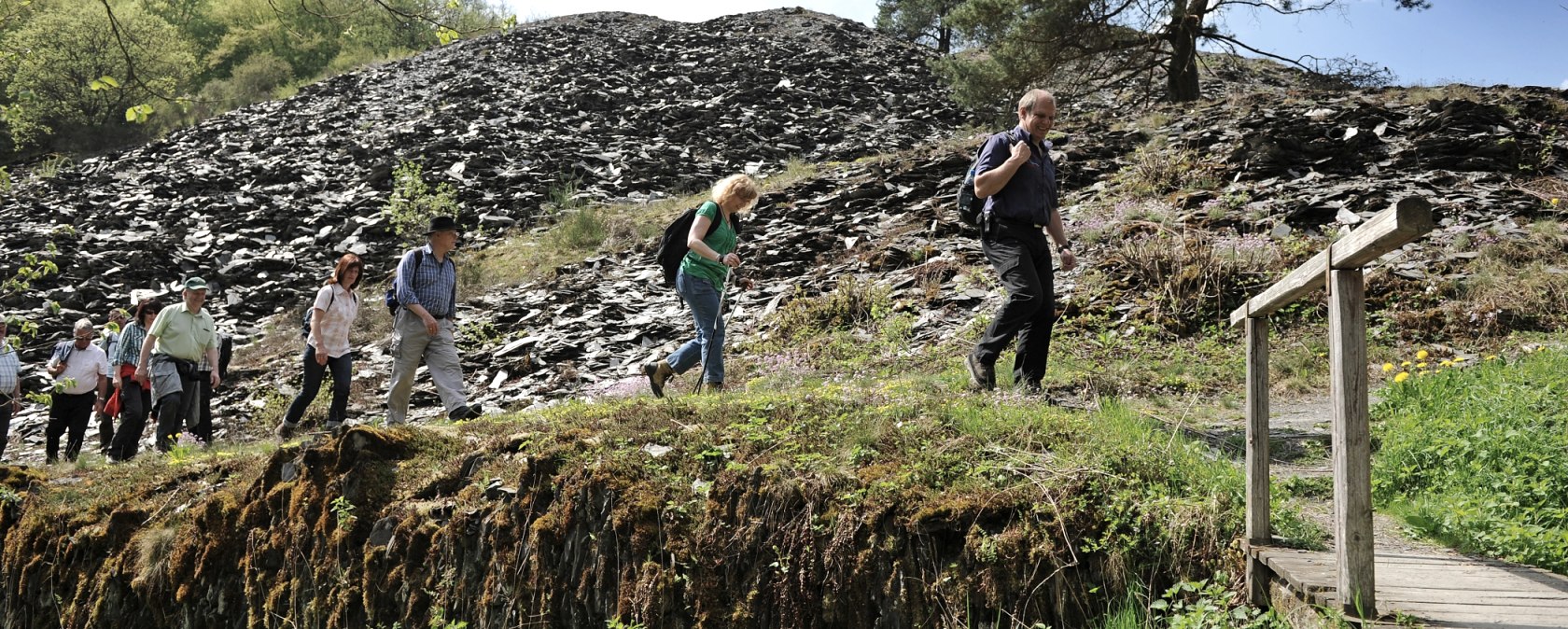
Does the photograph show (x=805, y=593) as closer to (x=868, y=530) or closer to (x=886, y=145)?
(x=868, y=530)

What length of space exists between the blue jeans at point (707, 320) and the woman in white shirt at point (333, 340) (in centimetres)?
296

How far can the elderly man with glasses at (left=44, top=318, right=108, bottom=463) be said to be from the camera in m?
9.02

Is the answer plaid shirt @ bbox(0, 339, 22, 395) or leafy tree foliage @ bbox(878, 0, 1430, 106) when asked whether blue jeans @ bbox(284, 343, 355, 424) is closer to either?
plaid shirt @ bbox(0, 339, 22, 395)

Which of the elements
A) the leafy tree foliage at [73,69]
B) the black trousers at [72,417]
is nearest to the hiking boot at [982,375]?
the black trousers at [72,417]

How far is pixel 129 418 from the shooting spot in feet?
27.5

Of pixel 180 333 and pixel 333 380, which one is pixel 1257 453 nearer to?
pixel 333 380

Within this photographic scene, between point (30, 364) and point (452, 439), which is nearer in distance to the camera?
point (452, 439)

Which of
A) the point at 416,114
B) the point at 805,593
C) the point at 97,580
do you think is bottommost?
the point at 97,580

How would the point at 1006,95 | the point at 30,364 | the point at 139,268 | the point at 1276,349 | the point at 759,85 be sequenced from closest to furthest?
the point at 1276,349 → the point at 30,364 → the point at 139,268 → the point at 1006,95 → the point at 759,85

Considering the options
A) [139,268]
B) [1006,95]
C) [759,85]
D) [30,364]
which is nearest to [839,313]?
[1006,95]

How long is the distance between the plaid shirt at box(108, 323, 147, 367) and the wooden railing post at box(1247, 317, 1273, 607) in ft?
30.3

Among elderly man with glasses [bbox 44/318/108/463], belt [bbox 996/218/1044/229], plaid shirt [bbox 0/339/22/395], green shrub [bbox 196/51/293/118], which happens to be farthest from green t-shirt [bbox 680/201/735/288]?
green shrub [bbox 196/51/293/118]

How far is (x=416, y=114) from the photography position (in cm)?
2623

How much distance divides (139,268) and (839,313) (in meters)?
12.9
